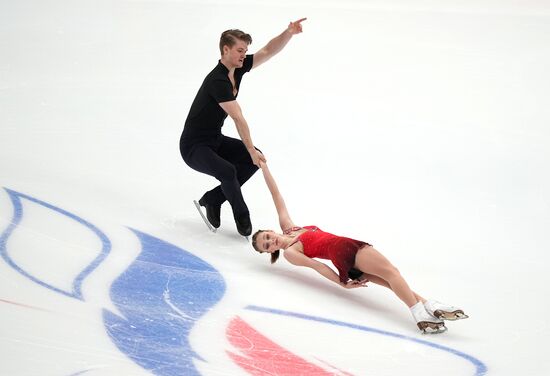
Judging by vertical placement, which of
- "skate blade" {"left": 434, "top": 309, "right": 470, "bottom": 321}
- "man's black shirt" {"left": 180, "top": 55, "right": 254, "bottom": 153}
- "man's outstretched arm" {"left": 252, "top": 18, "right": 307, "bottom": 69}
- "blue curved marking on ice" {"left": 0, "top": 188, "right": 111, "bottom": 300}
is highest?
"man's outstretched arm" {"left": 252, "top": 18, "right": 307, "bottom": 69}

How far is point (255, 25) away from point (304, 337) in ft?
20.6

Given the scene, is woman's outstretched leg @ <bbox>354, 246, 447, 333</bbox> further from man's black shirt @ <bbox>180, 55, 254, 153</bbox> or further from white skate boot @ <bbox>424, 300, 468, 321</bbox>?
man's black shirt @ <bbox>180, 55, 254, 153</bbox>

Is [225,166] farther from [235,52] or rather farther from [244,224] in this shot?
[235,52]

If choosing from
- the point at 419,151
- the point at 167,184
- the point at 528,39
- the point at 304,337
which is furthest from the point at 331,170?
the point at 528,39

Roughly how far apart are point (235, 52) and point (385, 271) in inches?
74.1

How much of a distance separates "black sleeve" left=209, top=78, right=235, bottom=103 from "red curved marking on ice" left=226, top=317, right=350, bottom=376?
67.9 inches

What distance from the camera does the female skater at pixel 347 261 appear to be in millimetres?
4469

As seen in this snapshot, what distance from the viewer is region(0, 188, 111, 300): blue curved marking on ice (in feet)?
15.2

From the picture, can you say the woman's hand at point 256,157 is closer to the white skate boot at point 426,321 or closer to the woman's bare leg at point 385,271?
the woman's bare leg at point 385,271

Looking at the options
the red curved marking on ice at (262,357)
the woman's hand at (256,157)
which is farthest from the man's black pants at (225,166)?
the red curved marking on ice at (262,357)

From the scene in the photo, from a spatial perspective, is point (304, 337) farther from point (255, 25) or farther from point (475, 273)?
point (255, 25)

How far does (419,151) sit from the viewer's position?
23.7 feet

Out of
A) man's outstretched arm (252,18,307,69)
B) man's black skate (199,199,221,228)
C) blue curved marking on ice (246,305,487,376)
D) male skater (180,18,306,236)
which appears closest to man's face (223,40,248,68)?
male skater (180,18,306,236)

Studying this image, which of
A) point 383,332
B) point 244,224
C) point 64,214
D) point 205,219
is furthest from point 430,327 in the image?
point 64,214
